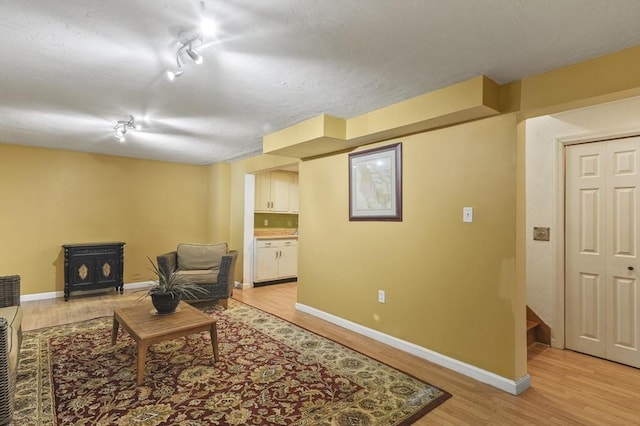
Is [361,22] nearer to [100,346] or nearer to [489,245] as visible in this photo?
[489,245]

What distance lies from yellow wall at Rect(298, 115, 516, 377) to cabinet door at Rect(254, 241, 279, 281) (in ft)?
7.52

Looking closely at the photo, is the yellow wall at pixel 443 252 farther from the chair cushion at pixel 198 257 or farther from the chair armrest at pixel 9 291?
the chair armrest at pixel 9 291

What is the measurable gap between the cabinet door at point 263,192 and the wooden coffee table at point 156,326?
133 inches

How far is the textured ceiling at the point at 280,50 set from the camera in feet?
5.28

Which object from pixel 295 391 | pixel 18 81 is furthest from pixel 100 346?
pixel 18 81

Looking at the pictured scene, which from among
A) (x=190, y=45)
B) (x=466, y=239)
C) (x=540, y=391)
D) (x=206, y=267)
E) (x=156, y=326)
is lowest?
(x=540, y=391)

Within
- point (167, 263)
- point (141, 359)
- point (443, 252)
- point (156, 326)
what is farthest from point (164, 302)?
point (443, 252)

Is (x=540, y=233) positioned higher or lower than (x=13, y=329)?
higher

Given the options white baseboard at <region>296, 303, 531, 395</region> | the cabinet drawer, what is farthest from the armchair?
white baseboard at <region>296, 303, 531, 395</region>

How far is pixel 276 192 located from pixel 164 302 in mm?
3908

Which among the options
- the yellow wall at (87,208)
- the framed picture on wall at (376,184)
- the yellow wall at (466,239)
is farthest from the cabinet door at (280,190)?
the framed picture on wall at (376,184)

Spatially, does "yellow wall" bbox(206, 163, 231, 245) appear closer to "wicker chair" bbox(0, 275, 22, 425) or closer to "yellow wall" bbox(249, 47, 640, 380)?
"yellow wall" bbox(249, 47, 640, 380)

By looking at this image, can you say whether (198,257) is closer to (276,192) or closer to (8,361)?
(276,192)

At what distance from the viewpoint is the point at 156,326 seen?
263 centimetres
